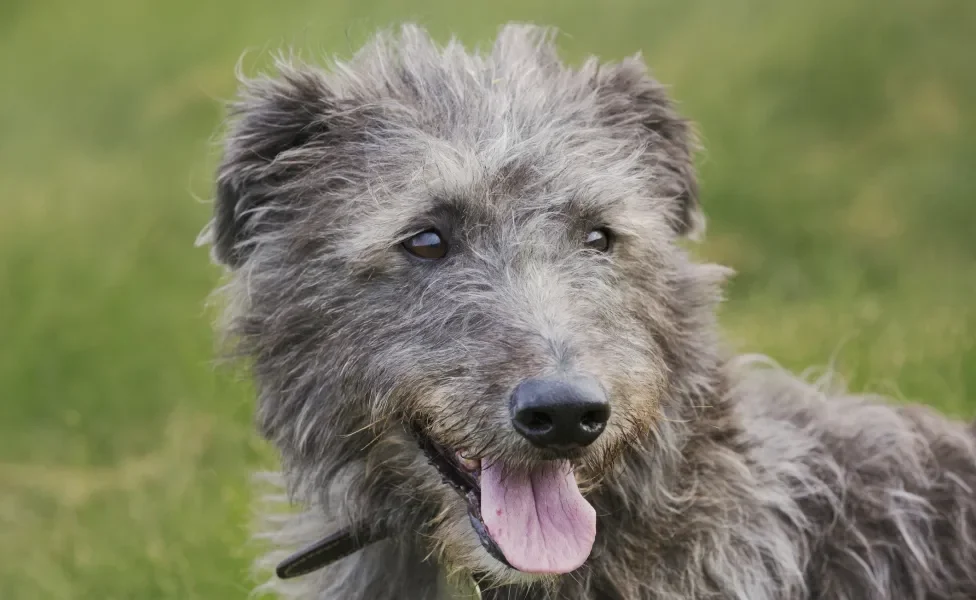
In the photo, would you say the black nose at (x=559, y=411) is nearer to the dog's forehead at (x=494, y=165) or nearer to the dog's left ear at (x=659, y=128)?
the dog's forehead at (x=494, y=165)

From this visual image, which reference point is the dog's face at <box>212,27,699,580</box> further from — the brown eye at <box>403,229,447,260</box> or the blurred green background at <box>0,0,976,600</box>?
the blurred green background at <box>0,0,976,600</box>

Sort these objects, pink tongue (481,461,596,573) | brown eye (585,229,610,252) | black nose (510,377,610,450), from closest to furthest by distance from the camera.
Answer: black nose (510,377,610,450), pink tongue (481,461,596,573), brown eye (585,229,610,252)

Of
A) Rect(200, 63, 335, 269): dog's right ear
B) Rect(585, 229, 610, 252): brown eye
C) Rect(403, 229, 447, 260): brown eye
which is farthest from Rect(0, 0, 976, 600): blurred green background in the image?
Rect(585, 229, 610, 252): brown eye

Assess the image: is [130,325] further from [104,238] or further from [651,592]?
[651,592]

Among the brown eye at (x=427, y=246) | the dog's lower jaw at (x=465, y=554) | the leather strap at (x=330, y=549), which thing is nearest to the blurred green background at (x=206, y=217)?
the leather strap at (x=330, y=549)

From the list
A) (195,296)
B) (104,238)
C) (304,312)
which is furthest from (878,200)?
(304,312)

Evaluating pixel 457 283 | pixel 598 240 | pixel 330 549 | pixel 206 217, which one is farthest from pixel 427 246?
pixel 206 217

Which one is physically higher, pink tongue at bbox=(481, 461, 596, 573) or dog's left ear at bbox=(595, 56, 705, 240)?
dog's left ear at bbox=(595, 56, 705, 240)

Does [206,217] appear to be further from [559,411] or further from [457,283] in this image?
[559,411]
